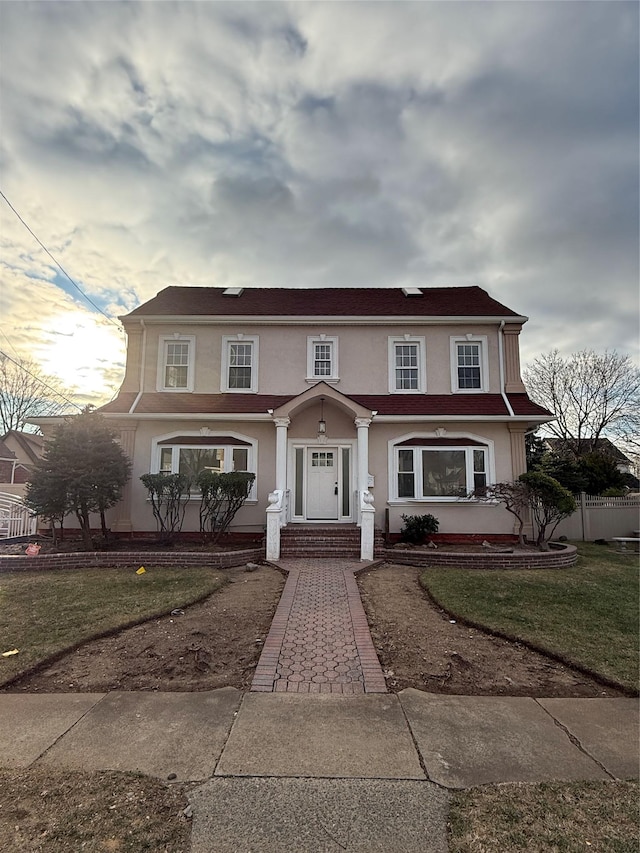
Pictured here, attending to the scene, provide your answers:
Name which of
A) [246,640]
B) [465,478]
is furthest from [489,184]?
[246,640]

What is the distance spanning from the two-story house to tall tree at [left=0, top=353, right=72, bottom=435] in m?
25.2

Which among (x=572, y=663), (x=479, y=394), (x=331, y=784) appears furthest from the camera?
(x=479, y=394)

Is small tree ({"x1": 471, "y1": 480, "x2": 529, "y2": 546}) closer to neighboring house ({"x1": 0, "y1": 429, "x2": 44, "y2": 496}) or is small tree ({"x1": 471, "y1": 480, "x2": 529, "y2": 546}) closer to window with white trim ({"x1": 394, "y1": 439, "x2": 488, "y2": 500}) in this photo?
window with white trim ({"x1": 394, "y1": 439, "x2": 488, "y2": 500})

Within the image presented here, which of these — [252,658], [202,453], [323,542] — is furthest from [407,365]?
[252,658]

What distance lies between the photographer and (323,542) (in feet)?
35.4

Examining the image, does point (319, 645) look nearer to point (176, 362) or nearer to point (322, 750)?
point (322, 750)

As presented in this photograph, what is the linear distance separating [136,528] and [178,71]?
35.6 feet

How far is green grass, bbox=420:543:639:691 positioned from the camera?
530 cm

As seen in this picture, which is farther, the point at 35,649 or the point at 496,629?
the point at 496,629

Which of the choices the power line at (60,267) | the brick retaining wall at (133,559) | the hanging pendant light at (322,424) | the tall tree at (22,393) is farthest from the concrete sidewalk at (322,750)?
the tall tree at (22,393)

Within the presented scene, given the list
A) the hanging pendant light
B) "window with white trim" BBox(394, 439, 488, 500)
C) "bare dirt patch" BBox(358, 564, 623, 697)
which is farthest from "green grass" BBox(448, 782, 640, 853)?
the hanging pendant light

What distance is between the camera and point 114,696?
4.14 metres

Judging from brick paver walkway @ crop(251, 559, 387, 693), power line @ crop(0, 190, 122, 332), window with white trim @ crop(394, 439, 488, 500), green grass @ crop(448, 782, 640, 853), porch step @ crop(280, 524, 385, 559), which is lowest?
green grass @ crop(448, 782, 640, 853)

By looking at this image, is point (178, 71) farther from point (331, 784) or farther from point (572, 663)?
point (572, 663)
